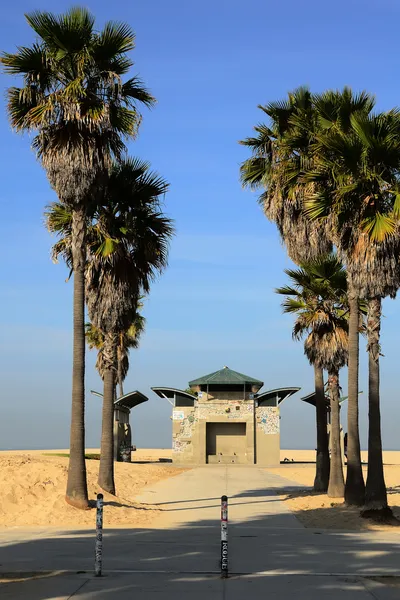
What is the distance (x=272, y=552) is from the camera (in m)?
13.3

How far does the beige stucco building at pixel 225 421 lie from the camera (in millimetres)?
53344

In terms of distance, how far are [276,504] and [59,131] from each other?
13283 mm

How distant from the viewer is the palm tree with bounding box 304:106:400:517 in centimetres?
1864

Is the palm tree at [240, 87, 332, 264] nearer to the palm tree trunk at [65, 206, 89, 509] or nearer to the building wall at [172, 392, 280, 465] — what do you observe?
the palm tree trunk at [65, 206, 89, 509]

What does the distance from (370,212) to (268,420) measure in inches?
1415

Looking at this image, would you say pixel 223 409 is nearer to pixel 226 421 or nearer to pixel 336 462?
pixel 226 421

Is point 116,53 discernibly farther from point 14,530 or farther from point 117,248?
point 14,530

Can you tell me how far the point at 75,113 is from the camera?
19.5 meters

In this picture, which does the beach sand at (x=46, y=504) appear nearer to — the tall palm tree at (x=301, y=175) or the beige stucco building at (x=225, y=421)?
the tall palm tree at (x=301, y=175)

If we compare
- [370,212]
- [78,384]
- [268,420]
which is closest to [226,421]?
[268,420]

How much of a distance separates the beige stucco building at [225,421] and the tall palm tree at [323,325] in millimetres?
25983

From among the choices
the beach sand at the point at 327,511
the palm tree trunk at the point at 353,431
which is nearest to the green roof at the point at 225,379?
the beach sand at the point at 327,511

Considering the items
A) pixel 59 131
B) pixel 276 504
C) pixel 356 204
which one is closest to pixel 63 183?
pixel 59 131

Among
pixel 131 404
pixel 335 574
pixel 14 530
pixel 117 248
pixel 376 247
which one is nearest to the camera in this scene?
pixel 335 574
